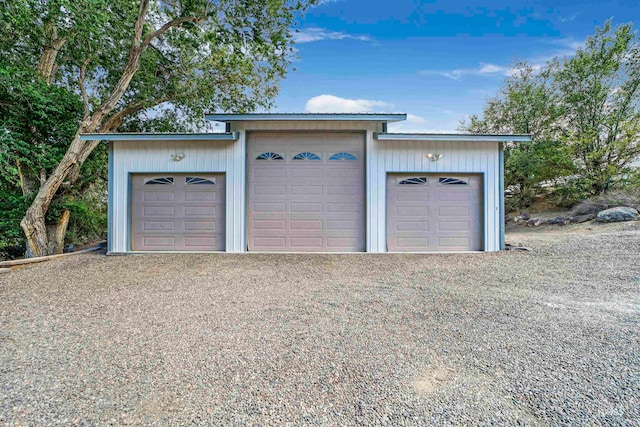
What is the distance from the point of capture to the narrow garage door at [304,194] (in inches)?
275

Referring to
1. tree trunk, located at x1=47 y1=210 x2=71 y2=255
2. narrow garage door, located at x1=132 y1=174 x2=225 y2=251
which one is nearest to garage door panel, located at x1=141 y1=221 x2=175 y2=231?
narrow garage door, located at x1=132 y1=174 x2=225 y2=251

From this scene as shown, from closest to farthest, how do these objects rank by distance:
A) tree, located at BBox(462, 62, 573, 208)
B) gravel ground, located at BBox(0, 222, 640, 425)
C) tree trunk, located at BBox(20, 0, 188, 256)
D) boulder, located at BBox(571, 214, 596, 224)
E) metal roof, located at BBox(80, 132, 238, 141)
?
gravel ground, located at BBox(0, 222, 640, 425), metal roof, located at BBox(80, 132, 238, 141), tree trunk, located at BBox(20, 0, 188, 256), boulder, located at BBox(571, 214, 596, 224), tree, located at BBox(462, 62, 573, 208)

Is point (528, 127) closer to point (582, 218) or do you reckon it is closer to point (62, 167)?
point (582, 218)

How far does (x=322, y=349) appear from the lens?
237 cm

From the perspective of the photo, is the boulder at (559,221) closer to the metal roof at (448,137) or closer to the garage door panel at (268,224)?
the metal roof at (448,137)

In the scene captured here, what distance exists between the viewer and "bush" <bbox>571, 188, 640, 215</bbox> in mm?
9805

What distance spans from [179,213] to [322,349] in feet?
19.2

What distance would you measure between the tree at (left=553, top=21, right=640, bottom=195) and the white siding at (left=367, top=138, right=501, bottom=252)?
702cm

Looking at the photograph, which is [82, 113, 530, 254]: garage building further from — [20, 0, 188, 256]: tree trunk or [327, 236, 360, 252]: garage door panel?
[20, 0, 188, 256]: tree trunk

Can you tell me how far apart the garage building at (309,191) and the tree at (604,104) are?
7326 millimetres

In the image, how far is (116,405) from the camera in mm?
1725

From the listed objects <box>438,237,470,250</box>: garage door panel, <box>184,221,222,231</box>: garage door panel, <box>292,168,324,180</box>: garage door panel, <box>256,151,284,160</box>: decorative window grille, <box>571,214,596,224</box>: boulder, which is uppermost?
<box>256,151,284,160</box>: decorative window grille

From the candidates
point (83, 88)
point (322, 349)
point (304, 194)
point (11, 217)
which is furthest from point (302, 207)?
point (83, 88)

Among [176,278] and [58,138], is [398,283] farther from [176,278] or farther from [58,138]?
[58,138]
